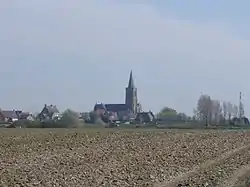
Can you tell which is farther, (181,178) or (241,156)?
(241,156)

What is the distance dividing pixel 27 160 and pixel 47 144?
10291mm

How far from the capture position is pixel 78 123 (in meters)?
94.5

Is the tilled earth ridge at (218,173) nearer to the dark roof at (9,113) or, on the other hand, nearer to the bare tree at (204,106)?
the bare tree at (204,106)

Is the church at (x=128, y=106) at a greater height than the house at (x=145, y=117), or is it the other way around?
the church at (x=128, y=106)

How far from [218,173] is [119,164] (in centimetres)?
440

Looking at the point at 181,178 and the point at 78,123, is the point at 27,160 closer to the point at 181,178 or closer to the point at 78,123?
the point at 181,178

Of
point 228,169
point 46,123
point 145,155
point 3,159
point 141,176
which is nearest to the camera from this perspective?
point 141,176

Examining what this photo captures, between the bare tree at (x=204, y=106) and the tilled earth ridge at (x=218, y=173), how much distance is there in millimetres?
97602

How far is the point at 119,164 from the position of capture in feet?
85.6

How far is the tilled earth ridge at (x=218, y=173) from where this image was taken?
20625 millimetres

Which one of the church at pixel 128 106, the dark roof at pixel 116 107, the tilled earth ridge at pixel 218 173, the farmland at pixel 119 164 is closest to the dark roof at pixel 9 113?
the church at pixel 128 106

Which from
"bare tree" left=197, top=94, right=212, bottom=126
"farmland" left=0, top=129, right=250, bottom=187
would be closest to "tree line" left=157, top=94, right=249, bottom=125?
"bare tree" left=197, top=94, right=212, bottom=126

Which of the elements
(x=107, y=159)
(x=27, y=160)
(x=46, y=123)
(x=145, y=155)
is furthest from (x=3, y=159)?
(x=46, y=123)

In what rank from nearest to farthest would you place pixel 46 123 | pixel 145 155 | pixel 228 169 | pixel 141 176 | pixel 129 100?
pixel 141 176, pixel 228 169, pixel 145 155, pixel 46 123, pixel 129 100
